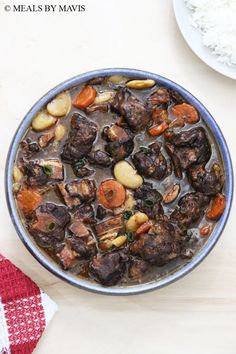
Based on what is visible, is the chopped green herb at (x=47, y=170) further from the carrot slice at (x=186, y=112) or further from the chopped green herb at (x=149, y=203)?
the carrot slice at (x=186, y=112)

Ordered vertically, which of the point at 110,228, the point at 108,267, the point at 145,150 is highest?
the point at 145,150

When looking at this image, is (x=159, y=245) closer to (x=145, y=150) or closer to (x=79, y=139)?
(x=145, y=150)

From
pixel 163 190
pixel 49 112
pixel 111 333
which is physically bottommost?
pixel 111 333

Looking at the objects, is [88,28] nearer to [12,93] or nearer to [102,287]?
[12,93]

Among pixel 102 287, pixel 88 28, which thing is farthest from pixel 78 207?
pixel 88 28

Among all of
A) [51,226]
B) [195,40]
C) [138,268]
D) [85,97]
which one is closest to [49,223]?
[51,226]

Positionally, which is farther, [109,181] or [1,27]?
[1,27]
